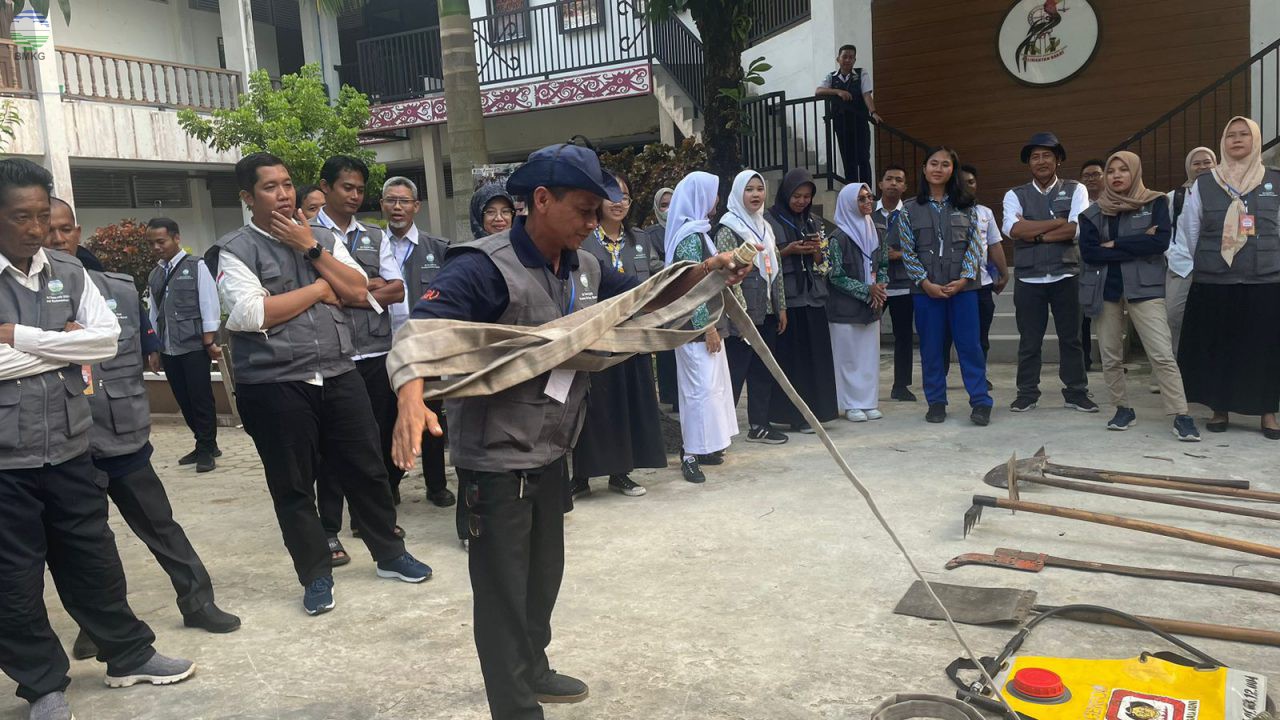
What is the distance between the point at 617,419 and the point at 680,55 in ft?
34.4

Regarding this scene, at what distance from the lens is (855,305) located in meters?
7.28

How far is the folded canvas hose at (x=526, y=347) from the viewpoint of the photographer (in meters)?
2.48

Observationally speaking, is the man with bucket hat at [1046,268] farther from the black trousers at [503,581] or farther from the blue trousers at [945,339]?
the black trousers at [503,581]

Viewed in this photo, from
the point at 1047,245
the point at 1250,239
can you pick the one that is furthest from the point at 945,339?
the point at 1250,239

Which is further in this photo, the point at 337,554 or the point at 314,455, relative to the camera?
the point at 337,554

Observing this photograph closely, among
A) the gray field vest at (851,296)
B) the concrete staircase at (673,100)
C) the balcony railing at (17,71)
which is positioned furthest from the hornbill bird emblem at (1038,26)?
the balcony railing at (17,71)

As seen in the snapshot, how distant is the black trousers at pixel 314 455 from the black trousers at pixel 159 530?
1.23 feet

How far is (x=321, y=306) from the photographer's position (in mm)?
4062

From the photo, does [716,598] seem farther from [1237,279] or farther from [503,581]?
[1237,279]

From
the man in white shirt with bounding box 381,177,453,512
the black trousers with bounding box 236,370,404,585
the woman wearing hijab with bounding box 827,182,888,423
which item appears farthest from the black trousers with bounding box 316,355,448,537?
the woman wearing hijab with bounding box 827,182,888,423

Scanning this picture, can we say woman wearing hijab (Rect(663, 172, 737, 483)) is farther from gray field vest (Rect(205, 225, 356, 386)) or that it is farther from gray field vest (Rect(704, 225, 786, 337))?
gray field vest (Rect(205, 225, 356, 386))

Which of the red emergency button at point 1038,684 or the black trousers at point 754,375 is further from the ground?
the black trousers at point 754,375

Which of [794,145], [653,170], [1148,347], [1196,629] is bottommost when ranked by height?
[1196,629]

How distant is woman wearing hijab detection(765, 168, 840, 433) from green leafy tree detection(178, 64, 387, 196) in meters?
8.43
